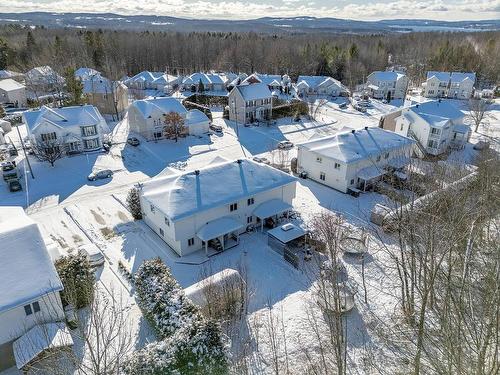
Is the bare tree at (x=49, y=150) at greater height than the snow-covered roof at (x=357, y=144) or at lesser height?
lesser

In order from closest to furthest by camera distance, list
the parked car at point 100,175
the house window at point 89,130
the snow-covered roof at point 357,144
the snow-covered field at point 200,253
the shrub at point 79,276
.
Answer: the snow-covered field at point 200,253 → the shrub at point 79,276 → the snow-covered roof at point 357,144 → the parked car at point 100,175 → the house window at point 89,130

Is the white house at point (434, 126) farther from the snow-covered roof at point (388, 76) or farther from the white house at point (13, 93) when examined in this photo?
the white house at point (13, 93)

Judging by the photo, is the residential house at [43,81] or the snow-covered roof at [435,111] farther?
the residential house at [43,81]

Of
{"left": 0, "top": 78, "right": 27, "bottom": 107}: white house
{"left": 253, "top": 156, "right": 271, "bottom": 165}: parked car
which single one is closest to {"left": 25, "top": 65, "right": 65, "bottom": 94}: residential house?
{"left": 0, "top": 78, "right": 27, "bottom": 107}: white house

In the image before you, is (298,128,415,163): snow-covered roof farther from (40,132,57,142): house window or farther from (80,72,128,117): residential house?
(80,72,128,117): residential house

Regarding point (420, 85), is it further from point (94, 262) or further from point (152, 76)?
point (94, 262)

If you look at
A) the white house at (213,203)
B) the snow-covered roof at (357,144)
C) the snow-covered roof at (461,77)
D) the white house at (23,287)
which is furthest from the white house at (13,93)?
the snow-covered roof at (461,77)
